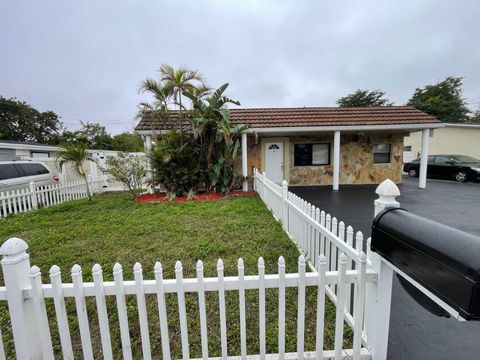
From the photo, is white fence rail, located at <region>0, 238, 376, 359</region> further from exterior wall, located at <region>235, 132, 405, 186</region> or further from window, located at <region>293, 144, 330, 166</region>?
window, located at <region>293, 144, 330, 166</region>

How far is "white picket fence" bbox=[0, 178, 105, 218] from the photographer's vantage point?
6.87 metres

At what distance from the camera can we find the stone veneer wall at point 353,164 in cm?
1139

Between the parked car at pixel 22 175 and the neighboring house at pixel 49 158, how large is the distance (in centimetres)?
109

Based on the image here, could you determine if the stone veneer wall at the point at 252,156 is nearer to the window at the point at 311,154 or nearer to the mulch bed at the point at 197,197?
the window at the point at 311,154

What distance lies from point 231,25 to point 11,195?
34.9 feet

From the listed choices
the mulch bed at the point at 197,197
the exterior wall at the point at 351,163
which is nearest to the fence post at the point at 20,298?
the mulch bed at the point at 197,197

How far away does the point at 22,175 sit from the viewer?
8.05 meters

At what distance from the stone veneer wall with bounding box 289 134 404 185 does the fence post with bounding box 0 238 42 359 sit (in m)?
10.7

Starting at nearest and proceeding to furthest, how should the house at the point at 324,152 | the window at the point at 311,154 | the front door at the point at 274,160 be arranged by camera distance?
the house at the point at 324,152 → the front door at the point at 274,160 → the window at the point at 311,154

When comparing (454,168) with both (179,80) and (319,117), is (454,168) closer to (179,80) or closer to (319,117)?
(319,117)

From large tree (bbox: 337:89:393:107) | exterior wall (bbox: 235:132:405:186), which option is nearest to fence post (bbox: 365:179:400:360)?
exterior wall (bbox: 235:132:405:186)

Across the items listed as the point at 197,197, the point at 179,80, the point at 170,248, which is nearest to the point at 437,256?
the point at 170,248

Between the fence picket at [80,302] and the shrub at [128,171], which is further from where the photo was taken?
the shrub at [128,171]

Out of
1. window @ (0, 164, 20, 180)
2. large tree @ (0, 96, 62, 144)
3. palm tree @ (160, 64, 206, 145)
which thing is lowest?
window @ (0, 164, 20, 180)
